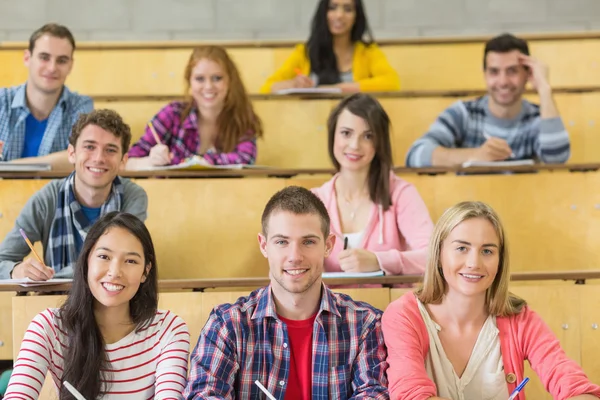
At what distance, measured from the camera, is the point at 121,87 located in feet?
8.79

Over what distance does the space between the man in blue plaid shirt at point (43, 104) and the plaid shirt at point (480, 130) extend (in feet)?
2.74

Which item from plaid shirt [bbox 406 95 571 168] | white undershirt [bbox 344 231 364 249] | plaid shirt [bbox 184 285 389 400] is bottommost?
plaid shirt [bbox 184 285 389 400]

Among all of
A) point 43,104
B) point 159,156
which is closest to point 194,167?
point 159,156

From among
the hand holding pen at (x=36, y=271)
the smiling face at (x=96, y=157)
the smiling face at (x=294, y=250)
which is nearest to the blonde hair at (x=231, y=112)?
the smiling face at (x=96, y=157)

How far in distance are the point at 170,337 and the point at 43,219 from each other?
1.69 feet

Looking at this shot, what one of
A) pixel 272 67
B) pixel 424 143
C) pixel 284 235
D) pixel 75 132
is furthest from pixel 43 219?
pixel 272 67

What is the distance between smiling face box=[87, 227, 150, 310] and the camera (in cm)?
131

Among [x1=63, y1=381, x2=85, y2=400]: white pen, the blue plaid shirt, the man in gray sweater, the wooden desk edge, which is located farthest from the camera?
the wooden desk edge

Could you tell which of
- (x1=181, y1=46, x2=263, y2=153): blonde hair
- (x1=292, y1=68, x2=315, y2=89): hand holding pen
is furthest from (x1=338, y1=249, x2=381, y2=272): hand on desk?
(x1=292, y1=68, x2=315, y2=89): hand holding pen

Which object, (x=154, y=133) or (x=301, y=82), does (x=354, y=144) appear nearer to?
(x=154, y=133)

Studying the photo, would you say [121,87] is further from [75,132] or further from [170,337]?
[170,337]

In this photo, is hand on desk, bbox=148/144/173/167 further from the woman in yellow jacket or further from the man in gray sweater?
the woman in yellow jacket

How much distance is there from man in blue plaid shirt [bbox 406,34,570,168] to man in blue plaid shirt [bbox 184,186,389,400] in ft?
2.91

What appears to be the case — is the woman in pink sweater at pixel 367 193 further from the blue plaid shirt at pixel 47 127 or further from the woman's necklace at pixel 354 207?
the blue plaid shirt at pixel 47 127
